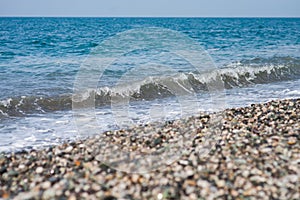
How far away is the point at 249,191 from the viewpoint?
4395mm

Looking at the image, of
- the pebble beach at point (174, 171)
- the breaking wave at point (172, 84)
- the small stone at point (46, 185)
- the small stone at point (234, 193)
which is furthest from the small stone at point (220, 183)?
the breaking wave at point (172, 84)

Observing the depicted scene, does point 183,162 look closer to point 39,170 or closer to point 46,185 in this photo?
point 46,185

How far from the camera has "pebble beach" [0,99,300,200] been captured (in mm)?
4438

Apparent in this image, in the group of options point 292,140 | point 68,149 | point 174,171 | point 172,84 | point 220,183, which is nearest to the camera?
point 220,183

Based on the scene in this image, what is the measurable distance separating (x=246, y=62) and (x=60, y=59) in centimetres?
936

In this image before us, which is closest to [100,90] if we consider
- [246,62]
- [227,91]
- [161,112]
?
[161,112]

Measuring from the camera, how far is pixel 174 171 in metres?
4.91

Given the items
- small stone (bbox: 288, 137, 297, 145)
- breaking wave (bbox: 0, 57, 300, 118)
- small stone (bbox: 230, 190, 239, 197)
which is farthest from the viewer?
breaking wave (bbox: 0, 57, 300, 118)

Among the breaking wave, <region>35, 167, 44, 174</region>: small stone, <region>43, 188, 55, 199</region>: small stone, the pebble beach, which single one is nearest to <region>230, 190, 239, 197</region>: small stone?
the pebble beach

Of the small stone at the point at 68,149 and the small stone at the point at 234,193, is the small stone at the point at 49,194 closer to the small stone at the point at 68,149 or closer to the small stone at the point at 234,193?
the small stone at the point at 68,149

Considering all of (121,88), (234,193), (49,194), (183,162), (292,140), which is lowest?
(234,193)

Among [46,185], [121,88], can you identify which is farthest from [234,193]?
[121,88]

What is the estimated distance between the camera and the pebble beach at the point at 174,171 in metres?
4.44

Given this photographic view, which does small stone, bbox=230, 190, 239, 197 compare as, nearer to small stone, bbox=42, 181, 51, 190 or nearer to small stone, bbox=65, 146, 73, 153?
small stone, bbox=42, 181, 51, 190
